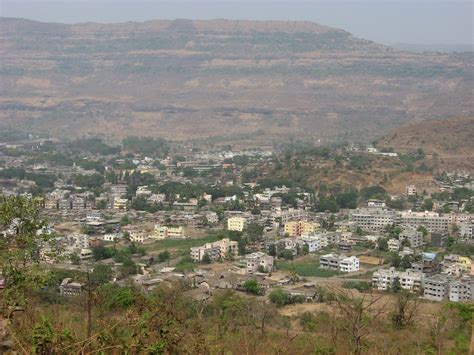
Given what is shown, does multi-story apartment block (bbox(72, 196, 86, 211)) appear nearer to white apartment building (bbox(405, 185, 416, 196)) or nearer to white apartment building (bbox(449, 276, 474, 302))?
white apartment building (bbox(405, 185, 416, 196))

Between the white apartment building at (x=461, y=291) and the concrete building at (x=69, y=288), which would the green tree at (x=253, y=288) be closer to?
the concrete building at (x=69, y=288)

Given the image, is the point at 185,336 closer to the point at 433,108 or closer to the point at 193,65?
the point at 433,108

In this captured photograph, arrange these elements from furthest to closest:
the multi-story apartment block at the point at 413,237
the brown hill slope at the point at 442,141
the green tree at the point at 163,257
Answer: the brown hill slope at the point at 442,141
the multi-story apartment block at the point at 413,237
the green tree at the point at 163,257

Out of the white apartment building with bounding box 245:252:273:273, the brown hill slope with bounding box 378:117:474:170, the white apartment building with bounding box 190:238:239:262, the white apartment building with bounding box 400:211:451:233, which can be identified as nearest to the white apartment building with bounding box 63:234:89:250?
the white apartment building with bounding box 190:238:239:262

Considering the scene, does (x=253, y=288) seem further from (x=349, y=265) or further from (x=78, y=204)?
(x=78, y=204)

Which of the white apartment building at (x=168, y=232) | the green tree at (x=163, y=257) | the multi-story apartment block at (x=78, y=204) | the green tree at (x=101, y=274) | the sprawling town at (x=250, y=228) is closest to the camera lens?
the green tree at (x=101, y=274)

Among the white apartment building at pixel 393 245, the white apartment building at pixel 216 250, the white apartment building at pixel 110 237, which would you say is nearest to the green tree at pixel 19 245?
the white apartment building at pixel 216 250
